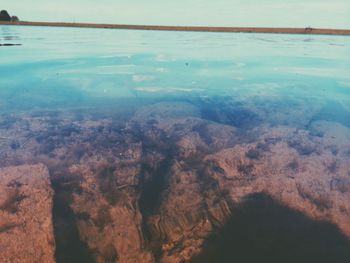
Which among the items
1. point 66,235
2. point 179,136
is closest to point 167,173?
point 179,136

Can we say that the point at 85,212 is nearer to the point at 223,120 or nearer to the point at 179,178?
the point at 179,178

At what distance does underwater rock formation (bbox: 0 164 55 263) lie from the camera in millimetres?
3137

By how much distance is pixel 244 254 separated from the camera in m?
3.19

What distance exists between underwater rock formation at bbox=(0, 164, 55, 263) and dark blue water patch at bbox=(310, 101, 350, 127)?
6.59 meters

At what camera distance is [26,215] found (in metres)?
3.63

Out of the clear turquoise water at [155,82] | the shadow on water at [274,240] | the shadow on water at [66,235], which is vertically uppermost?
the shadow on water at [274,240]

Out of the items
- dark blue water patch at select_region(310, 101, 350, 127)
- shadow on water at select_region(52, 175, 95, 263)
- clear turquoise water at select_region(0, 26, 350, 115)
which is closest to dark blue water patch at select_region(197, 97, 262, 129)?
clear turquoise water at select_region(0, 26, 350, 115)

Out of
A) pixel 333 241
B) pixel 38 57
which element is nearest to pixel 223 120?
pixel 333 241

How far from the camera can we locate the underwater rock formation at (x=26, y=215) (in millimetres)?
3137

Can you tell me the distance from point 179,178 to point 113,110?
374cm

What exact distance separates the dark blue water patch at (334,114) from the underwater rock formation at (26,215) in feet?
21.6

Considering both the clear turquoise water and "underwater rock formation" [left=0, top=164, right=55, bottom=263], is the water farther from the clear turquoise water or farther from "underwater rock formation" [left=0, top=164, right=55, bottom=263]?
"underwater rock formation" [left=0, top=164, right=55, bottom=263]

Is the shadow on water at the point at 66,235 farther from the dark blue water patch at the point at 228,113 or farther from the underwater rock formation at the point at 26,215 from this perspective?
the dark blue water patch at the point at 228,113

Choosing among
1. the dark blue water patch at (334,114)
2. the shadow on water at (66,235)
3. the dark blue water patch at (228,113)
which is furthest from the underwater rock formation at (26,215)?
the dark blue water patch at (334,114)
